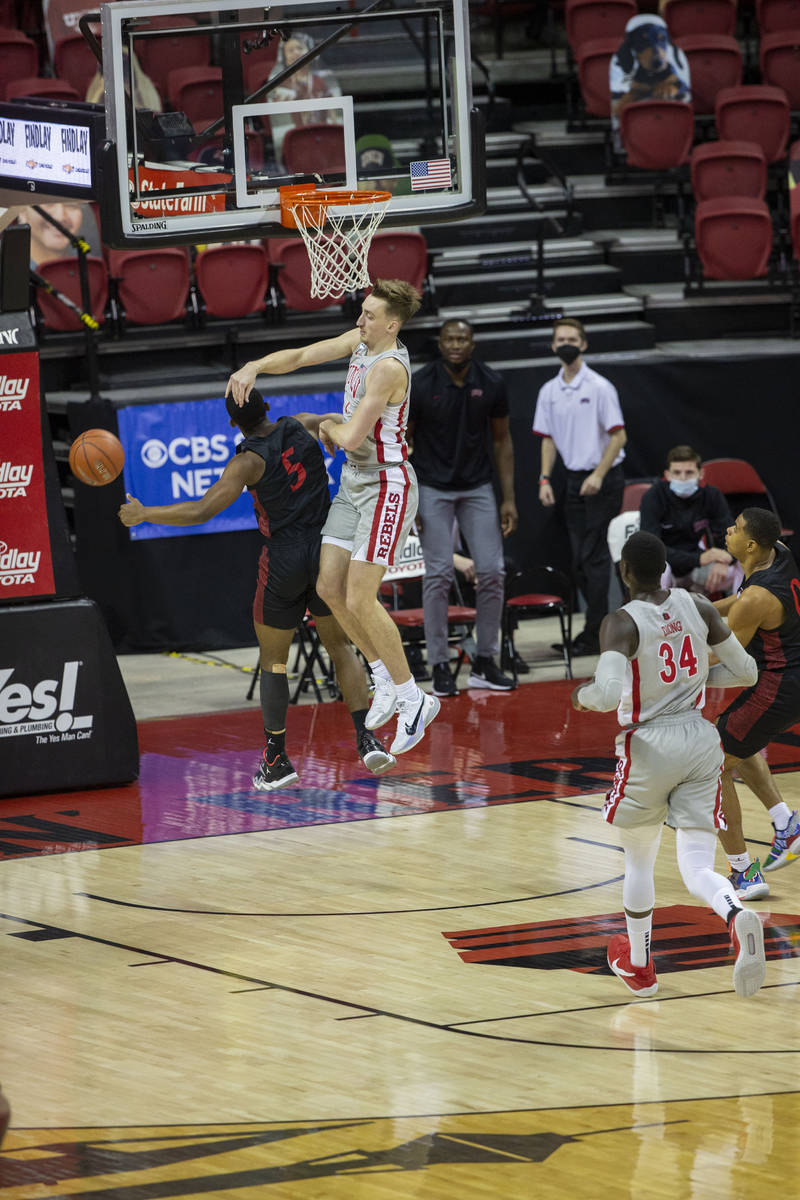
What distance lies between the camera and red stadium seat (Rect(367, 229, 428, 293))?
1331cm

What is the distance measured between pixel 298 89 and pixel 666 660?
28.9 feet

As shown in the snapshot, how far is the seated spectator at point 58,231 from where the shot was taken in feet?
43.0

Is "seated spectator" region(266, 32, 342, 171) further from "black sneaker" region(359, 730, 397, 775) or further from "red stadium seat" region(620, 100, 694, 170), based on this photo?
"black sneaker" region(359, 730, 397, 775)

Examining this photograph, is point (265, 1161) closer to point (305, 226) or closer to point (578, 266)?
point (305, 226)

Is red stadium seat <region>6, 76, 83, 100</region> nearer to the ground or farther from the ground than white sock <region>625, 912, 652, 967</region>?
farther from the ground

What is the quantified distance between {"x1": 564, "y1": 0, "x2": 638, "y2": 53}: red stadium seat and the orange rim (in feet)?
28.9

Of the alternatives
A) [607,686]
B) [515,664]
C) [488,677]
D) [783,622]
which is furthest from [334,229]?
[515,664]

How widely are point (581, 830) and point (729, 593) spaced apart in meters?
3.70

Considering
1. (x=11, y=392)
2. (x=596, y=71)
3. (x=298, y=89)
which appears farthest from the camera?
(x=596, y=71)

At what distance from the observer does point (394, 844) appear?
327 inches

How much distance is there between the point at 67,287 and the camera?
12914 mm

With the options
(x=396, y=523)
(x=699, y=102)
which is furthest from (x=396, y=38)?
(x=396, y=523)

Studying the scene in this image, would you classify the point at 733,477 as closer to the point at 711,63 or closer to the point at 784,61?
the point at 711,63

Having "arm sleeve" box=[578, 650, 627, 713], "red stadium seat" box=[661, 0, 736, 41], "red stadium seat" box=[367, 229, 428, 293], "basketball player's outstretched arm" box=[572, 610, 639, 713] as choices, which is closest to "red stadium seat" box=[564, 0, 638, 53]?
"red stadium seat" box=[661, 0, 736, 41]
